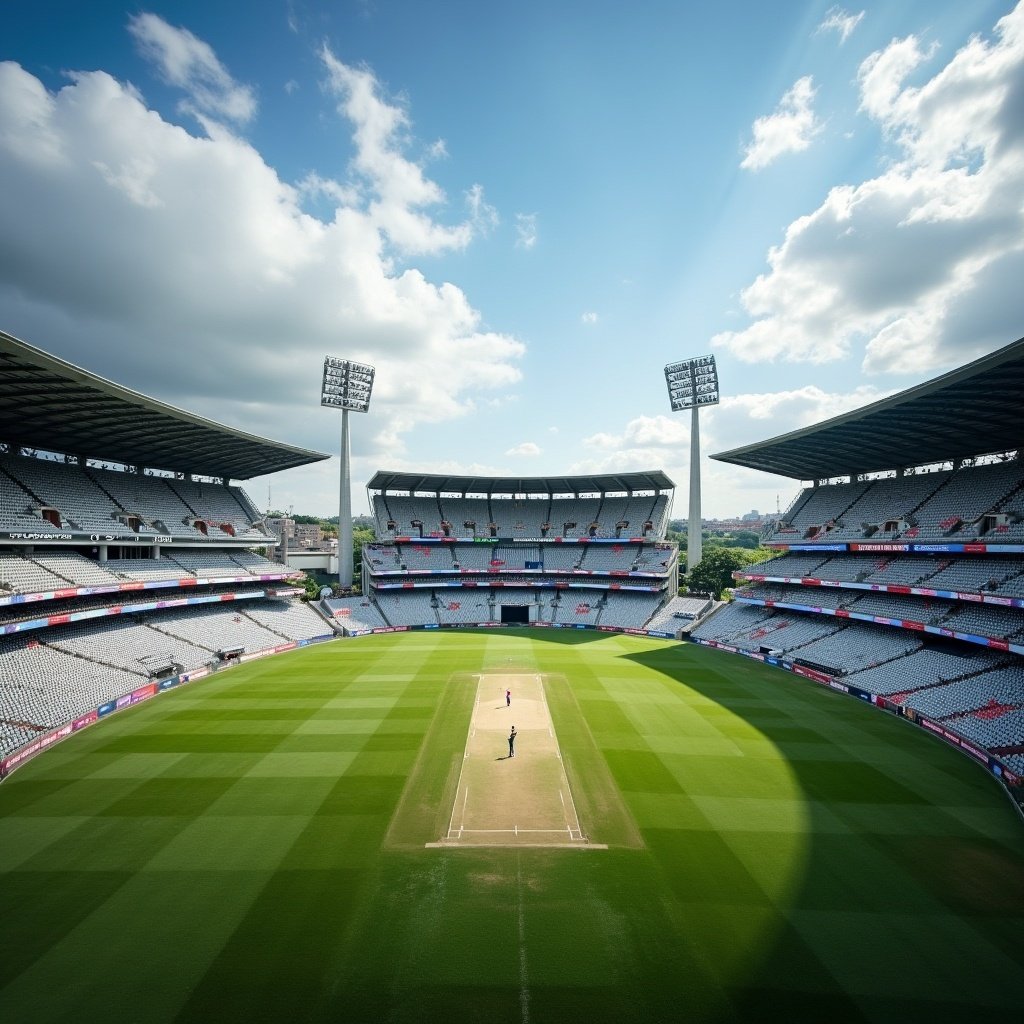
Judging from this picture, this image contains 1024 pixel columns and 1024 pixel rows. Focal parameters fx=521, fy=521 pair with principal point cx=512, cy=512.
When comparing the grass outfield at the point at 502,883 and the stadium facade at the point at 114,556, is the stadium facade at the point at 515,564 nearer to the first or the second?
the stadium facade at the point at 114,556

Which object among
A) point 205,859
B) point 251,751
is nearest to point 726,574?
point 251,751

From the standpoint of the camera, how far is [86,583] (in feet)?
114

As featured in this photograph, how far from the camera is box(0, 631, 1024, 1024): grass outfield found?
439 inches

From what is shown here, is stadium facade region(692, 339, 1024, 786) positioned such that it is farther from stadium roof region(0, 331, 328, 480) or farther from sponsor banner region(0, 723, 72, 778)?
stadium roof region(0, 331, 328, 480)

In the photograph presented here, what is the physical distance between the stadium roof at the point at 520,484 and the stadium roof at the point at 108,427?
499 inches

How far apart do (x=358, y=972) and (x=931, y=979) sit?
12.8 m

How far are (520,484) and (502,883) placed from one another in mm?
54639

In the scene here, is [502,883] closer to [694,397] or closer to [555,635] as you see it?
[555,635]

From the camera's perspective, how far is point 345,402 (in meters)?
61.2

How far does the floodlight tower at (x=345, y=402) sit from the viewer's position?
60906mm

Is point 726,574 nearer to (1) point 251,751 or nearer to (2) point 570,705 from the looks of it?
(2) point 570,705

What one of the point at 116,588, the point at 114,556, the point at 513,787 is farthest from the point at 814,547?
the point at 114,556

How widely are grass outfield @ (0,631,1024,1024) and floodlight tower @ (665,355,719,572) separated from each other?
119 feet

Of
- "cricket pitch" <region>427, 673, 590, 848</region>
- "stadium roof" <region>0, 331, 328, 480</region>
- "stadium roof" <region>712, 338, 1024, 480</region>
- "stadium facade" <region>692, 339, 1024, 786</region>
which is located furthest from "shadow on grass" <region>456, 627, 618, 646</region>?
"stadium roof" <region>0, 331, 328, 480</region>
